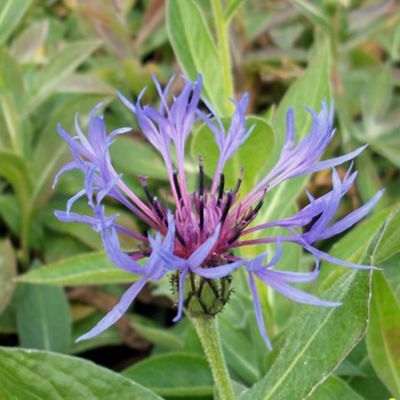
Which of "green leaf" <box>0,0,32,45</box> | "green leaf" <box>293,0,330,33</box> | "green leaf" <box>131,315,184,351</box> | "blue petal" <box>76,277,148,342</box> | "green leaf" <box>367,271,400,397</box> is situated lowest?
"green leaf" <box>131,315,184,351</box>

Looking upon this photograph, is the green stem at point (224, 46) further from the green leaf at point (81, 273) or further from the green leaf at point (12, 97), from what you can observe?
the green leaf at point (12, 97)

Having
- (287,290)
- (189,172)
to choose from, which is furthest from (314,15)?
(287,290)

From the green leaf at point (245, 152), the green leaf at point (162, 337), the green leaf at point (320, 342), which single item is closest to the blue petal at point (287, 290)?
the green leaf at point (320, 342)

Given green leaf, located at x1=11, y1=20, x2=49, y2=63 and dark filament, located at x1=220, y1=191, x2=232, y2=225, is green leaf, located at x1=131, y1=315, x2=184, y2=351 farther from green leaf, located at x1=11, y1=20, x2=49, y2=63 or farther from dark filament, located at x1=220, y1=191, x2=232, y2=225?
green leaf, located at x1=11, y1=20, x2=49, y2=63

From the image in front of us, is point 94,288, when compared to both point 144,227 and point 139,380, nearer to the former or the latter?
point 144,227

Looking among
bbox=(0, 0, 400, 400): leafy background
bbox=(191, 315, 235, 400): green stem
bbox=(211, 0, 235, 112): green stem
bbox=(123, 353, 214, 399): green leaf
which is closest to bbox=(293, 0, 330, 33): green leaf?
bbox=(0, 0, 400, 400): leafy background

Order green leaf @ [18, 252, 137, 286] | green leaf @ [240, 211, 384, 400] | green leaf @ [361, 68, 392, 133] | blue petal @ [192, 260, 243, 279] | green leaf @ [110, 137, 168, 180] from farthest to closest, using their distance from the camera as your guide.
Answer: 1. green leaf @ [361, 68, 392, 133]
2. green leaf @ [110, 137, 168, 180]
3. green leaf @ [18, 252, 137, 286]
4. green leaf @ [240, 211, 384, 400]
5. blue petal @ [192, 260, 243, 279]
